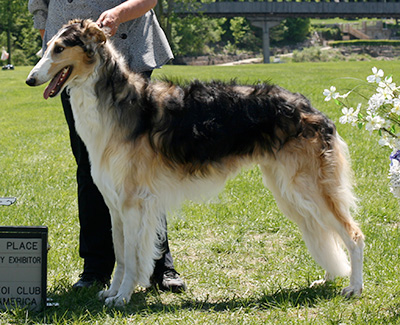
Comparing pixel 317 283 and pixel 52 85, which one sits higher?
pixel 52 85

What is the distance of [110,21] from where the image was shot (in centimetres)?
417

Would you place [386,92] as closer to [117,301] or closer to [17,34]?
[117,301]

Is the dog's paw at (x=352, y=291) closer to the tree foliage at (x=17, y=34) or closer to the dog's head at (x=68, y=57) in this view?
the dog's head at (x=68, y=57)

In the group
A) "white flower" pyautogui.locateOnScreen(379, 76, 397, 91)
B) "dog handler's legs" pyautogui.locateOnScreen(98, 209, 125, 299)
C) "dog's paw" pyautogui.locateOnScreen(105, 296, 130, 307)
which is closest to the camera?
"white flower" pyautogui.locateOnScreen(379, 76, 397, 91)

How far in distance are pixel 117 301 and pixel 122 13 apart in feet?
6.83

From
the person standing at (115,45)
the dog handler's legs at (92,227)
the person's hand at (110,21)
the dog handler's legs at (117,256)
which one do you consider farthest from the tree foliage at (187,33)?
the dog handler's legs at (117,256)

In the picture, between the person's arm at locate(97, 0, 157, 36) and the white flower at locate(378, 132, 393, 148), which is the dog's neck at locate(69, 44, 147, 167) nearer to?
the person's arm at locate(97, 0, 157, 36)

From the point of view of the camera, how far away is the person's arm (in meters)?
4.18

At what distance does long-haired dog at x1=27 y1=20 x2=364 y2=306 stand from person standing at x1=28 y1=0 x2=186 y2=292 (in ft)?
1.14

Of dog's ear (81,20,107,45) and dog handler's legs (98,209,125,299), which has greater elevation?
dog's ear (81,20,107,45)

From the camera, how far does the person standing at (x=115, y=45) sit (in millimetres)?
4477

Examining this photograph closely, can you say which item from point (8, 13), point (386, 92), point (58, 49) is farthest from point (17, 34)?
point (386, 92)

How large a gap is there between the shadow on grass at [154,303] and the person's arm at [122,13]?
1972mm

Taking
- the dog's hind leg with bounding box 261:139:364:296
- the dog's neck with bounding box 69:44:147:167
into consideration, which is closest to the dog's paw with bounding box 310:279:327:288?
the dog's hind leg with bounding box 261:139:364:296
